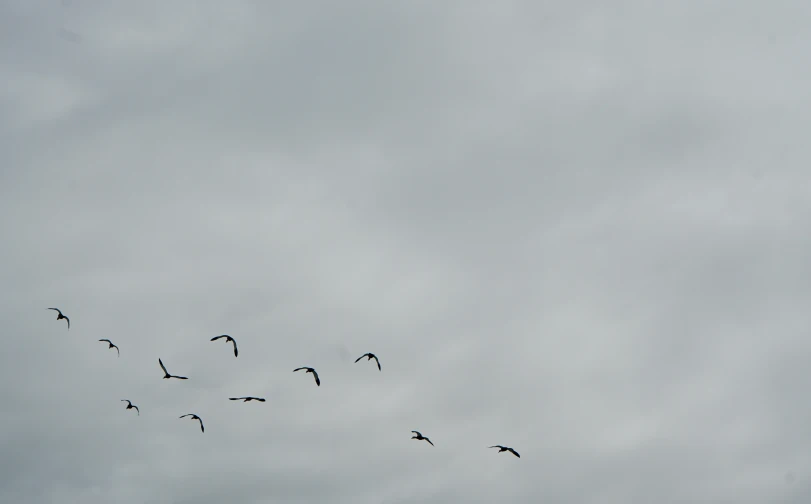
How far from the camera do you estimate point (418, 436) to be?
10169 cm

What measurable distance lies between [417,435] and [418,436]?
1.28ft

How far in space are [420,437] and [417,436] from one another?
2.55 ft

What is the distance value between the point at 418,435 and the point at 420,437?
571 mm

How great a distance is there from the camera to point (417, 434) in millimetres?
103000

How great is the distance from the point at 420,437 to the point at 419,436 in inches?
20.2

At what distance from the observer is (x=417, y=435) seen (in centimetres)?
10138

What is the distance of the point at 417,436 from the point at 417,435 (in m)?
0.25

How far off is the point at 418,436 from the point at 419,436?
1.12 feet

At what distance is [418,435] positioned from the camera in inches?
3991

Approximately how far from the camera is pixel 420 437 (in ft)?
331

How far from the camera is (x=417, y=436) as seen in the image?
101562mm

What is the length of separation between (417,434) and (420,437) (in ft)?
7.07
